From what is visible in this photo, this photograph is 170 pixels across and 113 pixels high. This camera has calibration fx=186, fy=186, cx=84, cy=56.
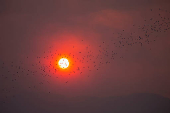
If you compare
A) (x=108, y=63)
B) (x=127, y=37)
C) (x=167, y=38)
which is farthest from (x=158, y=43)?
(x=108, y=63)

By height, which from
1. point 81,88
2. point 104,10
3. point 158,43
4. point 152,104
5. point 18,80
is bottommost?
point 152,104

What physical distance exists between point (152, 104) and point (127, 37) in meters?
1.41

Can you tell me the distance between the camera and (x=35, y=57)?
371 cm

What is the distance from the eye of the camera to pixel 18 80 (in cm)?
373

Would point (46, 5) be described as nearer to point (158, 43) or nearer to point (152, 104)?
point (158, 43)

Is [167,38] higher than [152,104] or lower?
higher

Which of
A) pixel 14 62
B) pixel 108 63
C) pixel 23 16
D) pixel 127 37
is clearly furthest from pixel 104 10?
pixel 14 62

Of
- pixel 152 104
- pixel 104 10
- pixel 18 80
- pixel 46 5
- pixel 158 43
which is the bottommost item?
pixel 152 104

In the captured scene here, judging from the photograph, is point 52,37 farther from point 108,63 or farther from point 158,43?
point 158,43

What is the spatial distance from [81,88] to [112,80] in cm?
64

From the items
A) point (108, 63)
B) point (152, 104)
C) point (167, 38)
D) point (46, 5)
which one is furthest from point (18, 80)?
point (167, 38)

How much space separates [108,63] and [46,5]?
1693 millimetres

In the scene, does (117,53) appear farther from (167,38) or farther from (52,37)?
(52,37)

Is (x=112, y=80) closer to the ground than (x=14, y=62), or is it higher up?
closer to the ground
